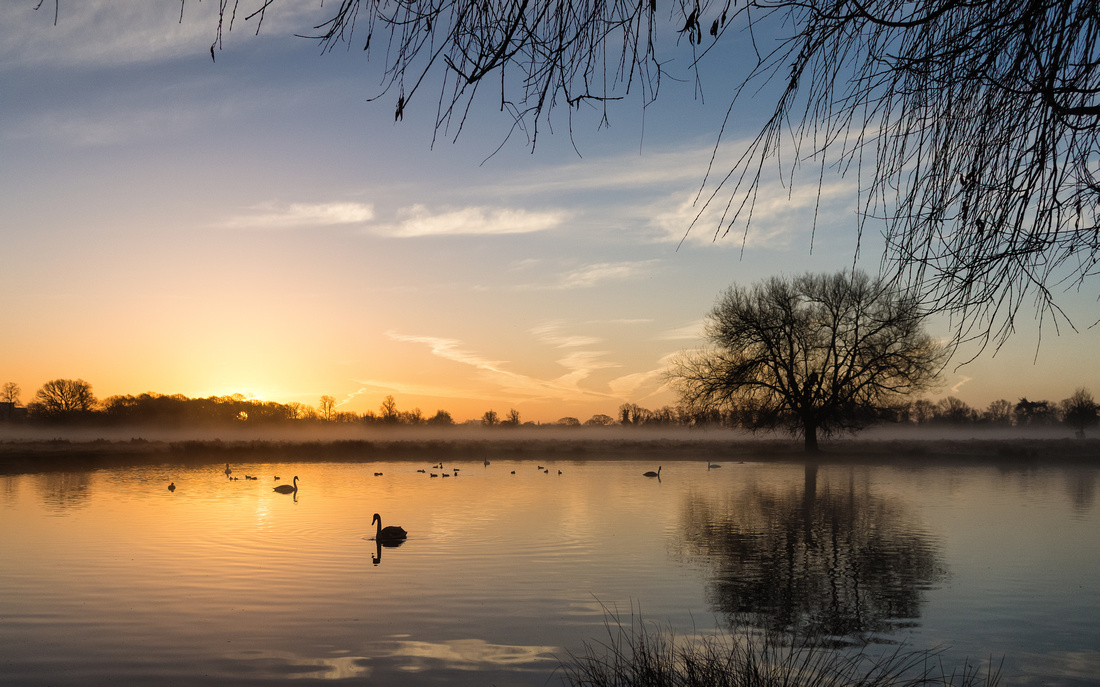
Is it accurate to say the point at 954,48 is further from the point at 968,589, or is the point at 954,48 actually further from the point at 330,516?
the point at 330,516

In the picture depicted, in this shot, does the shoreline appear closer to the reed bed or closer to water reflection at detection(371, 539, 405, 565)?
water reflection at detection(371, 539, 405, 565)

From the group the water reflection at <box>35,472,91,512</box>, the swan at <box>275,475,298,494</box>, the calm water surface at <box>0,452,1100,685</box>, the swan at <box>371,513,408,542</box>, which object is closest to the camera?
the calm water surface at <box>0,452,1100,685</box>

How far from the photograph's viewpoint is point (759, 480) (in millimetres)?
30344

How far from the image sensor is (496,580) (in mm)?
10766

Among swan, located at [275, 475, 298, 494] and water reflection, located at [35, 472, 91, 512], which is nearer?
water reflection, located at [35, 472, 91, 512]

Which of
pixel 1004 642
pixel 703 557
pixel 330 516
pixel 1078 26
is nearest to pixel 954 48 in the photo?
pixel 1078 26

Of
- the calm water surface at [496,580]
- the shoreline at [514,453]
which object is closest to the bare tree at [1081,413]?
the shoreline at [514,453]

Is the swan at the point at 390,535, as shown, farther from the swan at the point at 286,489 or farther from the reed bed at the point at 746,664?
the swan at the point at 286,489

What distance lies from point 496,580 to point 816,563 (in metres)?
5.26

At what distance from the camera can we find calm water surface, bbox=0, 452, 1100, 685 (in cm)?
731

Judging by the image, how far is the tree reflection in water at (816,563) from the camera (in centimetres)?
877

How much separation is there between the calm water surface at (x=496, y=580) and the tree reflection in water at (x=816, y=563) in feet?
0.19

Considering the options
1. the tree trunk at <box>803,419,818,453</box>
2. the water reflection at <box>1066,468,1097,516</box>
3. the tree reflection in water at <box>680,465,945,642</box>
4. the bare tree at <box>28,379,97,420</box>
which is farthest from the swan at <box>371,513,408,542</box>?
the bare tree at <box>28,379,97,420</box>

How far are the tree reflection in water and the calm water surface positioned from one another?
0.19ft
